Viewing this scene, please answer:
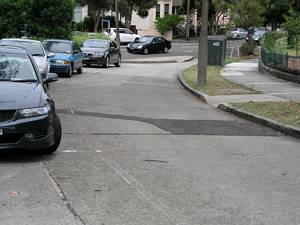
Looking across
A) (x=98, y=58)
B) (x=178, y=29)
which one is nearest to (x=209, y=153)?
(x=98, y=58)

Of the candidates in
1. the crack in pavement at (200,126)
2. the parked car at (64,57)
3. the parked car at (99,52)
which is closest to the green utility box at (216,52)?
the parked car at (99,52)

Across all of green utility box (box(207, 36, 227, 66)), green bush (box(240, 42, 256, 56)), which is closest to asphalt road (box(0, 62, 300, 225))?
green utility box (box(207, 36, 227, 66))

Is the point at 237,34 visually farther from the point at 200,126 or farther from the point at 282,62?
the point at 200,126

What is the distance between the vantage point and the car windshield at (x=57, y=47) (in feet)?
85.0

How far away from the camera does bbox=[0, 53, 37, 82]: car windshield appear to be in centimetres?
951

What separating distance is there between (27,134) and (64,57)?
17.1m

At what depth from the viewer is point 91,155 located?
9.12m

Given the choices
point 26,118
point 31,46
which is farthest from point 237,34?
point 26,118

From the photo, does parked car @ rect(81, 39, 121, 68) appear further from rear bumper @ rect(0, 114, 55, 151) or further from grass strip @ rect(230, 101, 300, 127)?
rear bumper @ rect(0, 114, 55, 151)

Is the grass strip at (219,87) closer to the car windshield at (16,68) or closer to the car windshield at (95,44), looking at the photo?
the car windshield at (95,44)

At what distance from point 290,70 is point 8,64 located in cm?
1596

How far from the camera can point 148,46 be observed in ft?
169

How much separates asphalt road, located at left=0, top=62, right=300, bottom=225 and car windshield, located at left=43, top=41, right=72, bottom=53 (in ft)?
39.3

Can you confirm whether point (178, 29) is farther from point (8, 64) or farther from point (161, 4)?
point (8, 64)
